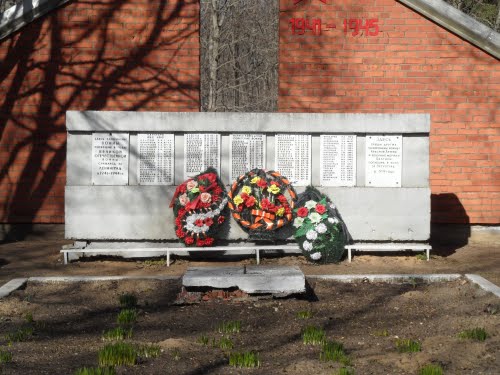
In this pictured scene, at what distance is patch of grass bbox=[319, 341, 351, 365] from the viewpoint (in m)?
5.83

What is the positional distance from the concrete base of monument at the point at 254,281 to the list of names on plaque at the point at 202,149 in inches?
140

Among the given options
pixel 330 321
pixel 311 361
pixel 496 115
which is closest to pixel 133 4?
pixel 496 115

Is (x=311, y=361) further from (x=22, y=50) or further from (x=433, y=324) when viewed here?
(x=22, y=50)

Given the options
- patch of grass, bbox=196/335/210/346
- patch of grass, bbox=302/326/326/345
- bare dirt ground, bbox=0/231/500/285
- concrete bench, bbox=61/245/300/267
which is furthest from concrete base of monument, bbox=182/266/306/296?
concrete bench, bbox=61/245/300/267

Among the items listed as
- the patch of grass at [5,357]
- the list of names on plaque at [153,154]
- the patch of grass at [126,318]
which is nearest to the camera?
the patch of grass at [5,357]

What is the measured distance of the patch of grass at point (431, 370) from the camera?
5.36 meters

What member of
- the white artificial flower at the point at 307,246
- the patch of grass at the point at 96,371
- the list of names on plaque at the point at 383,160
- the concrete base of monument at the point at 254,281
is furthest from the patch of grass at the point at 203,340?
the list of names on plaque at the point at 383,160

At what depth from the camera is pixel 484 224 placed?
1437 cm

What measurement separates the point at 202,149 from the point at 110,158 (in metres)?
1.44

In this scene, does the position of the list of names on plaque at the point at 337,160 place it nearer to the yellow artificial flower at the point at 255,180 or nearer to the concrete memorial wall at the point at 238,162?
the concrete memorial wall at the point at 238,162

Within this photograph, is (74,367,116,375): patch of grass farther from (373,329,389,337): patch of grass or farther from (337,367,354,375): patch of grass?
(373,329,389,337): patch of grass

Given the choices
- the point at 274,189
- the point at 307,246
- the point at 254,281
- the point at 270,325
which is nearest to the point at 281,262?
the point at 307,246

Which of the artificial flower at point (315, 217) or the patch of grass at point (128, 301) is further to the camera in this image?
the artificial flower at point (315, 217)

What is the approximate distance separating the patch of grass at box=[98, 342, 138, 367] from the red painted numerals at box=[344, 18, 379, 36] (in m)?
9.92
